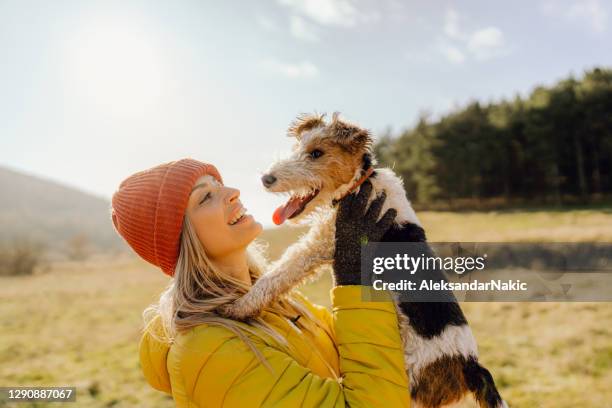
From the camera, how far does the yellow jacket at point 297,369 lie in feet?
6.97

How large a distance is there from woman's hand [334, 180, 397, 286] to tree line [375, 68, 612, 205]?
34.2m

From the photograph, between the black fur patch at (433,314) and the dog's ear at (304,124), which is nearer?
the black fur patch at (433,314)

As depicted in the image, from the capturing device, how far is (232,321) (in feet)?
7.91

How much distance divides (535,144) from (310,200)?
Answer: 1494 inches

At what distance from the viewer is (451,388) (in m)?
2.48

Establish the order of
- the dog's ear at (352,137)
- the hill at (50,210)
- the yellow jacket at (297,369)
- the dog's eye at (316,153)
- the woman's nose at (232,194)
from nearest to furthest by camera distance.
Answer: the yellow jacket at (297,369), the woman's nose at (232,194), the dog's ear at (352,137), the dog's eye at (316,153), the hill at (50,210)

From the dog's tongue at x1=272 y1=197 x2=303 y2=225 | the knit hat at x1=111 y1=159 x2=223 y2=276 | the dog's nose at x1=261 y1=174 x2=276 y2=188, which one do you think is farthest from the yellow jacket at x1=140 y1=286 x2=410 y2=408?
the dog's nose at x1=261 y1=174 x2=276 y2=188

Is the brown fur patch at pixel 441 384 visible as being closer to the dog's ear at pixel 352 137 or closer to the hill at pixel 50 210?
the dog's ear at pixel 352 137

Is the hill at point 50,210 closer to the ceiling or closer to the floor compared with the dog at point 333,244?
closer to the ceiling

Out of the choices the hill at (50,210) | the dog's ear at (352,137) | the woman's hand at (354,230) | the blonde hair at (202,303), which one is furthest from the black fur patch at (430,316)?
the hill at (50,210)

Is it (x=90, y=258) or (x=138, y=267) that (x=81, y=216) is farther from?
(x=138, y=267)

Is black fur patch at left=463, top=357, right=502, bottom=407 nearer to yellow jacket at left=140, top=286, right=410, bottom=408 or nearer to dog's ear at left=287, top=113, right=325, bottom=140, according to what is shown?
yellow jacket at left=140, top=286, right=410, bottom=408

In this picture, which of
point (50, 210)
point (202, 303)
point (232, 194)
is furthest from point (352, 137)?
point (50, 210)

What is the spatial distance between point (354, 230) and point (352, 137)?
890mm
